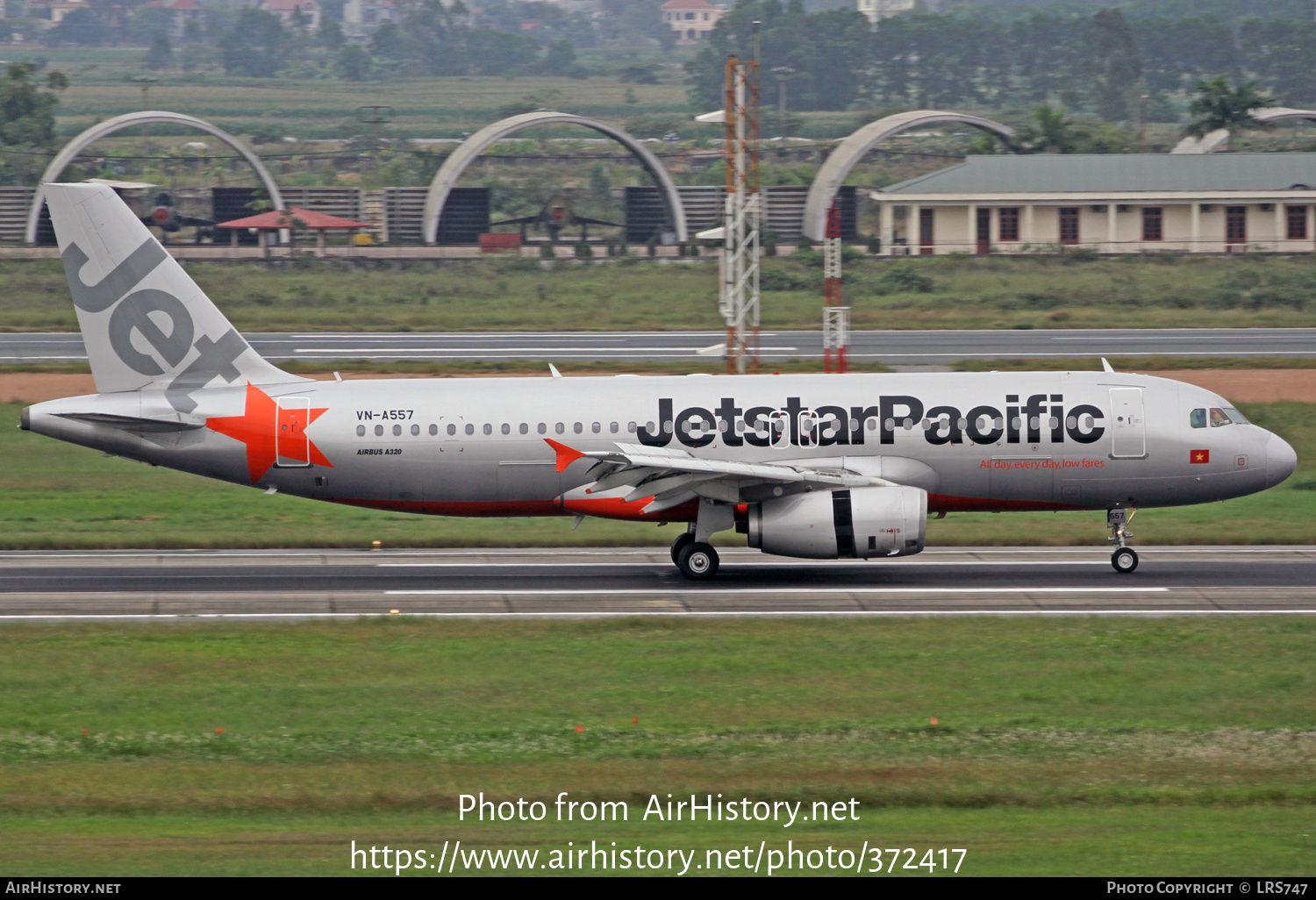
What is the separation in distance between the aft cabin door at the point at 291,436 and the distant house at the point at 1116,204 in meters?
78.5

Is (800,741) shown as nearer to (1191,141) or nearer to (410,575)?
(410,575)

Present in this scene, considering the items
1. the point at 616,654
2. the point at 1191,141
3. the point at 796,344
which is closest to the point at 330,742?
the point at 616,654

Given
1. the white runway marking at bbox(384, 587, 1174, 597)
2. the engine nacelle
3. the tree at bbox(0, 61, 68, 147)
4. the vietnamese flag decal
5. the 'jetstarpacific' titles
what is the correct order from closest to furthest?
1. the engine nacelle
2. the white runway marking at bbox(384, 587, 1174, 597)
3. the 'jetstarpacific' titles
4. the vietnamese flag decal
5. the tree at bbox(0, 61, 68, 147)

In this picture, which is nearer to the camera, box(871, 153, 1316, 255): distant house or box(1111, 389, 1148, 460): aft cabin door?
box(1111, 389, 1148, 460): aft cabin door

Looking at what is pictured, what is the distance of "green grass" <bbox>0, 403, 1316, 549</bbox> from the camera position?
124 feet

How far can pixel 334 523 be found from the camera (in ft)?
134

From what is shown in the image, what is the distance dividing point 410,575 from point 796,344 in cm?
4157

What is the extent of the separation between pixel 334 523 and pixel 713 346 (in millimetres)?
33997

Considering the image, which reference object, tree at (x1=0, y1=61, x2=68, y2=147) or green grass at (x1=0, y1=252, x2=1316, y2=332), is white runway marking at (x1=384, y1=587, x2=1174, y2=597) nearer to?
green grass at (x1=0, y1=252, x2=1316, y2=332)

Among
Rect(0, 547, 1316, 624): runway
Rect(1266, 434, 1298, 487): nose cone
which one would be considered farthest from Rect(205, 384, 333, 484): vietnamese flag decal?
Rect(1266, 434, 1298, 487): nose cone

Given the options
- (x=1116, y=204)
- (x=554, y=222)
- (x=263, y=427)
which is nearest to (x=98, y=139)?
(x=554, y=222)

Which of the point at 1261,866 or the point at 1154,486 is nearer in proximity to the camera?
the point at 1261,866

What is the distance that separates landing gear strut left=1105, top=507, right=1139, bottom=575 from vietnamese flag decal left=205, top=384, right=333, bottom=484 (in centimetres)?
1734

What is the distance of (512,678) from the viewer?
23812mm
